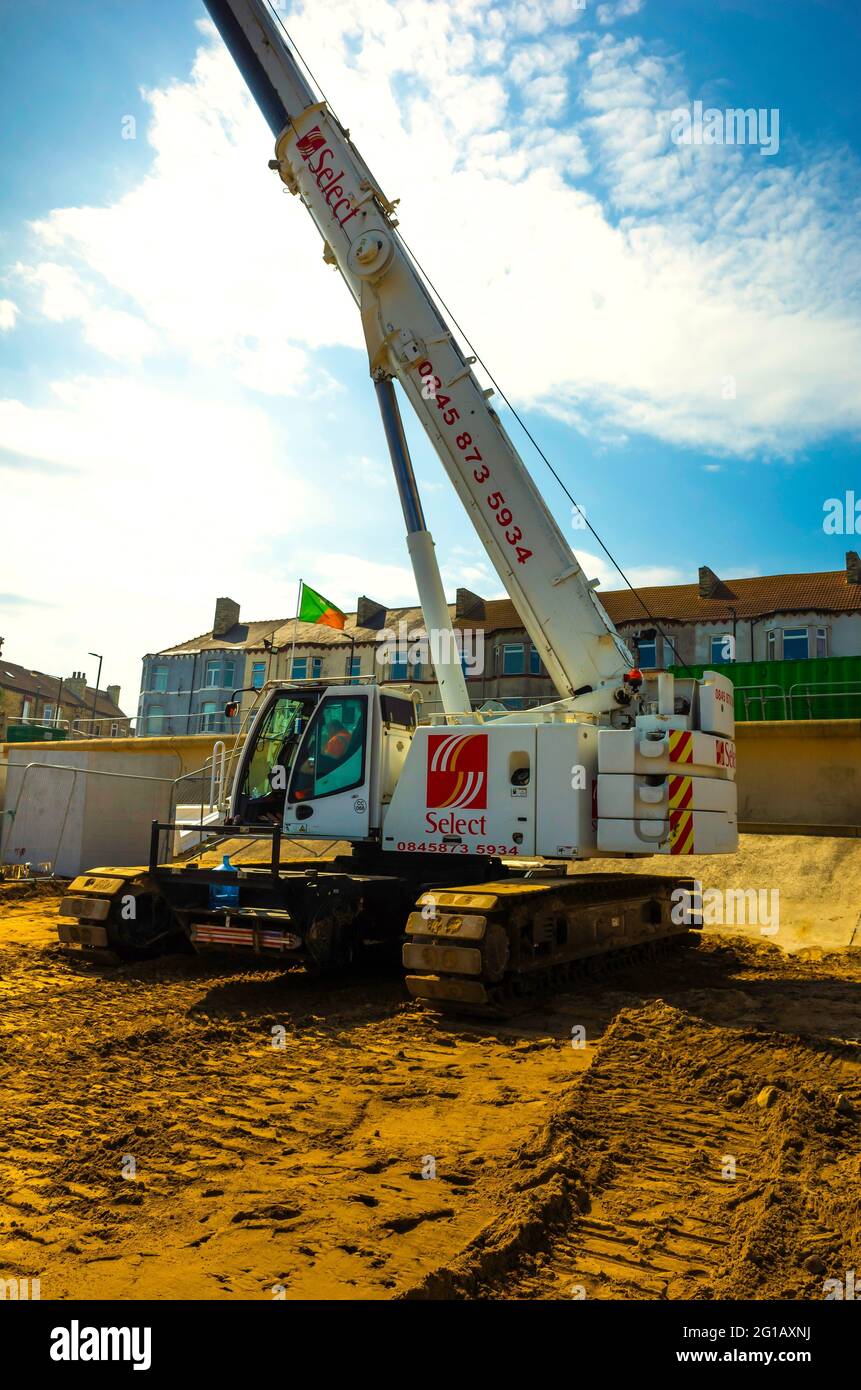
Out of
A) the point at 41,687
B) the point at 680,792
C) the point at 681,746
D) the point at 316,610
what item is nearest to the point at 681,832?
the point at 680,792

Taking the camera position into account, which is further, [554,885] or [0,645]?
[0,645]

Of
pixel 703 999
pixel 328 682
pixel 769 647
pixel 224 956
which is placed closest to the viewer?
pixel 703 999

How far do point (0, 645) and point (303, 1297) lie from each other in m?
31.2

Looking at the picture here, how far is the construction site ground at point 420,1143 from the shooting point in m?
3.49

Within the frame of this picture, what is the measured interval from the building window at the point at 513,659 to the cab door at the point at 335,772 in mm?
31134

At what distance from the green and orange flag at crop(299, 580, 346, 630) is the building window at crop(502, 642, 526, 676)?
A: 25520mm

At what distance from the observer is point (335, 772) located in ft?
32.7

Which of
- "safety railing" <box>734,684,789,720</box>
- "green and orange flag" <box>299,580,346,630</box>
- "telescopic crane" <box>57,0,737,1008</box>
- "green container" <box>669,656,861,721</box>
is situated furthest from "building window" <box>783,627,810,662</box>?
"telescopic crane" <box>57,0,737,1008</box>

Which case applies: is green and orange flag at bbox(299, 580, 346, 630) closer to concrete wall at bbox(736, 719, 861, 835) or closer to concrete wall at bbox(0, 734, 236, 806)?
concrete wall at bbox(0, 734, 236, 806)

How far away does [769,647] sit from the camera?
36.2 metres

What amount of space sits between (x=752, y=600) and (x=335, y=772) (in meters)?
31.9

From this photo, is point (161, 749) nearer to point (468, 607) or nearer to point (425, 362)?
point (425, 362)

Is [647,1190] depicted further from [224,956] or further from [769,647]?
[769,647]
